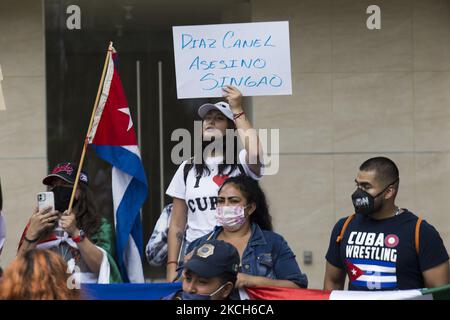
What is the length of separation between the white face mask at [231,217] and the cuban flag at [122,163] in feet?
3.21

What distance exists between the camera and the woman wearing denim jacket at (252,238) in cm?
577

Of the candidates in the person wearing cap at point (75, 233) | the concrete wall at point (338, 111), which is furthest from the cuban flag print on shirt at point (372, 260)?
the concrete wall at point (338, 111)

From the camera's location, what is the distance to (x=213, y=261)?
5.22m

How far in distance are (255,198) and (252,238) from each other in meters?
0.28

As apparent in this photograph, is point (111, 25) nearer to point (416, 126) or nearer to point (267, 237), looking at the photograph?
point (416, 126)

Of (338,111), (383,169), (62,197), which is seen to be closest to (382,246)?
(383,169)

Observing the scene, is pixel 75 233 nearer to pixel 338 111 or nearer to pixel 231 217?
pixel 231 217

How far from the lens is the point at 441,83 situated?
10.3 metres

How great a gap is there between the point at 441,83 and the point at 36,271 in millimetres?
A: 6798

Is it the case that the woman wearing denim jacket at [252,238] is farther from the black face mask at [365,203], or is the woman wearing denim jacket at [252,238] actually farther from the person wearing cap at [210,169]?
the black face mask at [365,203]
